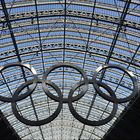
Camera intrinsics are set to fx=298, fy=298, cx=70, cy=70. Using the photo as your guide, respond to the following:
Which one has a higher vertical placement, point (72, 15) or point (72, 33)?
point (72, 33)

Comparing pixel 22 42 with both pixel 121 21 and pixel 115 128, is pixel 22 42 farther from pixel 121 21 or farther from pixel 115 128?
pixel 115 128

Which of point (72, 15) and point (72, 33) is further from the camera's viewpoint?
point (72, 33)

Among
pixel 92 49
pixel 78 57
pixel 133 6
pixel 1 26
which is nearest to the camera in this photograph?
pixel 133 6

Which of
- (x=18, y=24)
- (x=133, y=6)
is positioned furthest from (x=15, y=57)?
(x=133, y=6)

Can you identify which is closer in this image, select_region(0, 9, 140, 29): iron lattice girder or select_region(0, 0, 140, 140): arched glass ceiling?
select_region(0, 0, 140, 140): arched glass ceiling

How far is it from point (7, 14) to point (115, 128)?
26.6 m

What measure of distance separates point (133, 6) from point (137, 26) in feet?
9.38

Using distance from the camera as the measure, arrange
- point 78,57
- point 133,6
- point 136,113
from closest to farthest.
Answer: point 133,6 < point 136,113 < point 78,57

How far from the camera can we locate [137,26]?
114ft

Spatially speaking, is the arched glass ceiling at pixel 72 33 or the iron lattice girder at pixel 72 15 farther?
the iron lattice girder at pixel 72 15

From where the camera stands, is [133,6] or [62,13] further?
[62,13]

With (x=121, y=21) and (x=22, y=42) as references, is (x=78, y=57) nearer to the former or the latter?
(x=22, y=42)

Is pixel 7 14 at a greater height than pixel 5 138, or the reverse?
pixel 7 14

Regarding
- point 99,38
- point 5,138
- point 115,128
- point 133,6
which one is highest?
point 99,38
